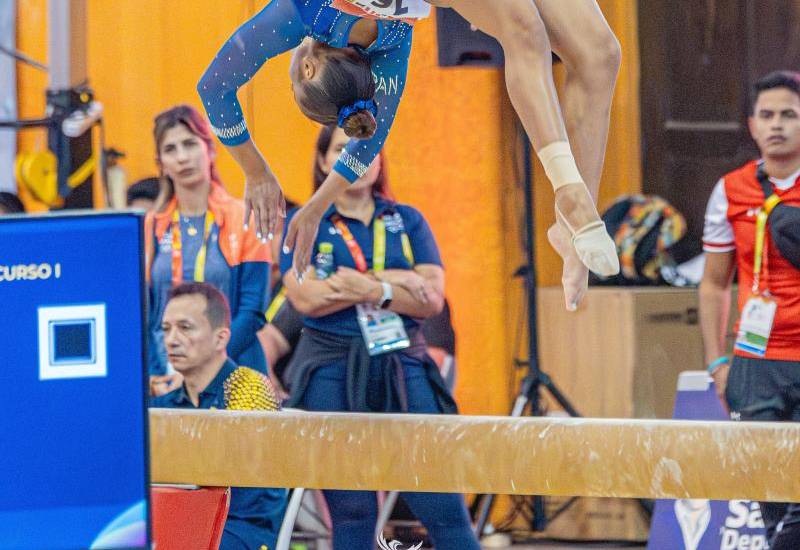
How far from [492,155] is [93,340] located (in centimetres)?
328

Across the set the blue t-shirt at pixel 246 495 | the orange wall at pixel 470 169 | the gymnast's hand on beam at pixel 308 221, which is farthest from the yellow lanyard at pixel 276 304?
the gymnast's hand on beam at pixel 308 221

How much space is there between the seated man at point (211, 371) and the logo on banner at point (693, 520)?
4.30 feet

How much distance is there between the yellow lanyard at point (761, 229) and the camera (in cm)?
374

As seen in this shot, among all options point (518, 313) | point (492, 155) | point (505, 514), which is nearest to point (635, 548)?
point (505, 514)

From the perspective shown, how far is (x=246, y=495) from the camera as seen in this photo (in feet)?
12.6

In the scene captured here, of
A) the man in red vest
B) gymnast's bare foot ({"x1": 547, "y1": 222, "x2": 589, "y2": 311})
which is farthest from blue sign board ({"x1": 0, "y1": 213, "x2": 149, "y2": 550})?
the man in red vest

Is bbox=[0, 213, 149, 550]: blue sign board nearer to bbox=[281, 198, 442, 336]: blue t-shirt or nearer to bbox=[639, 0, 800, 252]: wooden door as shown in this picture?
bbox=[281, 198, 442, 336]: blue t-shirt

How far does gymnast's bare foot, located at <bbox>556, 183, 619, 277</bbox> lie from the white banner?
3.58m

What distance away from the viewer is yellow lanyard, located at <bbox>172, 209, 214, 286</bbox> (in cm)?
407

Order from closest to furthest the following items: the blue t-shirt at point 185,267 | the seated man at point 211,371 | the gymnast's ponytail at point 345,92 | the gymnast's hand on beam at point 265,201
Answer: the gymnast's ponytail at point 345,92, the gymnast's hand on beam at point 265,201, the seated man at point 211,371, the blue t-shirt at point 185,267

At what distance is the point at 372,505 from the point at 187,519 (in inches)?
30.5

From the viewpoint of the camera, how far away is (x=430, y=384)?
12.5 feet

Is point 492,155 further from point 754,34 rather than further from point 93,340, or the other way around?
point 93,340

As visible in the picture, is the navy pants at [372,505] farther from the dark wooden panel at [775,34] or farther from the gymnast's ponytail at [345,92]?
the dark wooden panel at [775,34]
